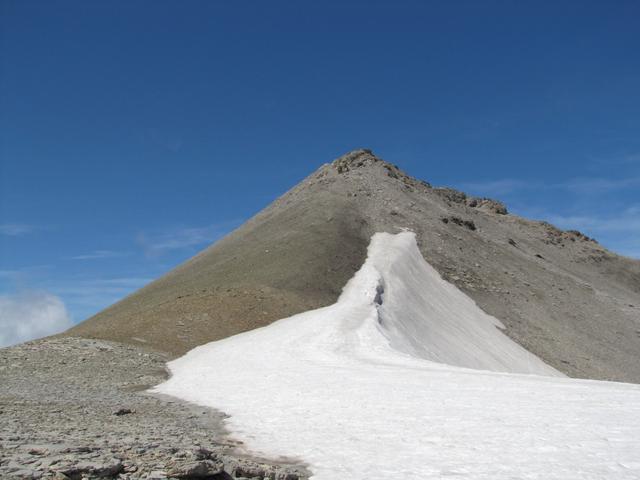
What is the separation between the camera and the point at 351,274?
49.9 meters

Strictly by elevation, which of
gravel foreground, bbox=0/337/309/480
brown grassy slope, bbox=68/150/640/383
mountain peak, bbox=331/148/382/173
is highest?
mountain peak, bbox=331/148/382/173

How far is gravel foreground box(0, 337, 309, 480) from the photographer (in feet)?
26.8

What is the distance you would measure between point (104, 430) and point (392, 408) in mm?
7279

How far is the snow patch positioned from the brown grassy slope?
6834mm

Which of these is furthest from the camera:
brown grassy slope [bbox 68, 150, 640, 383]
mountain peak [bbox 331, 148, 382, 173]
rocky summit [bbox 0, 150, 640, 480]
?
mountain peak [bbox 331, 148, 382, 173]

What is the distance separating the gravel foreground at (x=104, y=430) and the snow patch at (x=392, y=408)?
95cm

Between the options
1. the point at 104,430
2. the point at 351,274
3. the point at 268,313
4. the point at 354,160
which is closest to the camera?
the point at 104,430

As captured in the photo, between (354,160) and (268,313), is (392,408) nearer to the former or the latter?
(268,313)

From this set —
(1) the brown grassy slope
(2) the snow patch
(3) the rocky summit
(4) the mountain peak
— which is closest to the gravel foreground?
(3) the rocky summit

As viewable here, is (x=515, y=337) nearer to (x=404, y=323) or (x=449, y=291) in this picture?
(x=449, y=291)

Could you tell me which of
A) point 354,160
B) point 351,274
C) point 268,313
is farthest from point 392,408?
point 354,160

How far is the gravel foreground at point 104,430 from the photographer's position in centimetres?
817

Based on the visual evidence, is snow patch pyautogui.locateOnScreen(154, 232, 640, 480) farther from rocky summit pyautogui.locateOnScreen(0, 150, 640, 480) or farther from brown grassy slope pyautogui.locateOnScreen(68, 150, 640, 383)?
brown grassy slope pyautogui.locateOnScreen(68, 150, 640, 383)

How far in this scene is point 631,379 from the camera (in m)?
46.1
